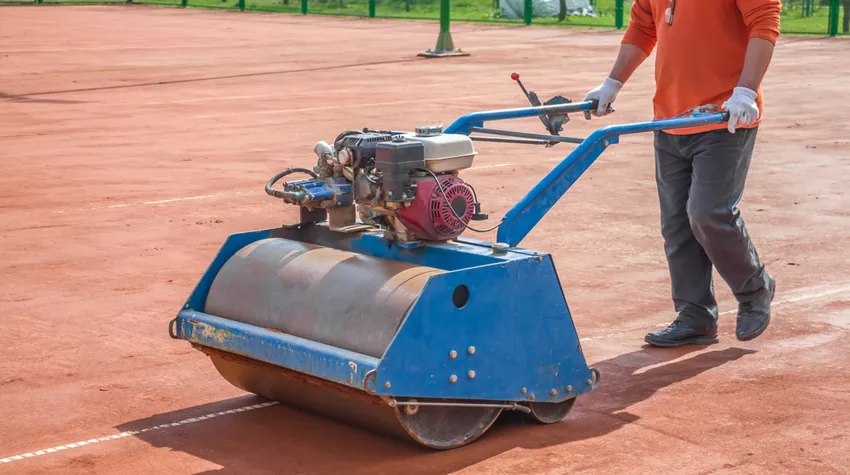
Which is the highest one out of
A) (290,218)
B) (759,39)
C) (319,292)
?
(759,39)

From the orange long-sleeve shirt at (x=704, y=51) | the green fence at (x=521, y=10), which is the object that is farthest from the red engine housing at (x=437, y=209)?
the green fence at (x=521, y=10)

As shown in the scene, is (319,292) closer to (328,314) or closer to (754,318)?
(328,314)

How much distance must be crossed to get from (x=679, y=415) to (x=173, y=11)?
34.5m

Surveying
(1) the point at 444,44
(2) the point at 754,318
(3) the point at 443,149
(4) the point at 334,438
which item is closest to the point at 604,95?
(2) the point at 754,318

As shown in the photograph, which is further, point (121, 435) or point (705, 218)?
point (705, 218)

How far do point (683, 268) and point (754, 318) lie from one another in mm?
455

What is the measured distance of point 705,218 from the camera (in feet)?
19.1

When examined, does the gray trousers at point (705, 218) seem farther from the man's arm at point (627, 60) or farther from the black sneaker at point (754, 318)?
the man's arm at point (627, 60)

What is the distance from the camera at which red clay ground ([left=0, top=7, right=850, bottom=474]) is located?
4.91 m

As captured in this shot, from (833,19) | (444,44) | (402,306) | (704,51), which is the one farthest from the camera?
(833,19)

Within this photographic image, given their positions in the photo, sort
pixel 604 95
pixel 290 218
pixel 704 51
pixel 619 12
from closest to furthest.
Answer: pixel 704 51
pixel 604 95
pixel 290 218
pixel 619 12

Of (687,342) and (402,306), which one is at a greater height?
(402,306)

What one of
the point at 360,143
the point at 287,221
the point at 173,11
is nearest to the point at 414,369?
the point at 360,143

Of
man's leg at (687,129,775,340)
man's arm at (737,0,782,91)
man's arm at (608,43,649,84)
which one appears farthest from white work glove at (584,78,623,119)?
man's arm at (737,0,782,91)
